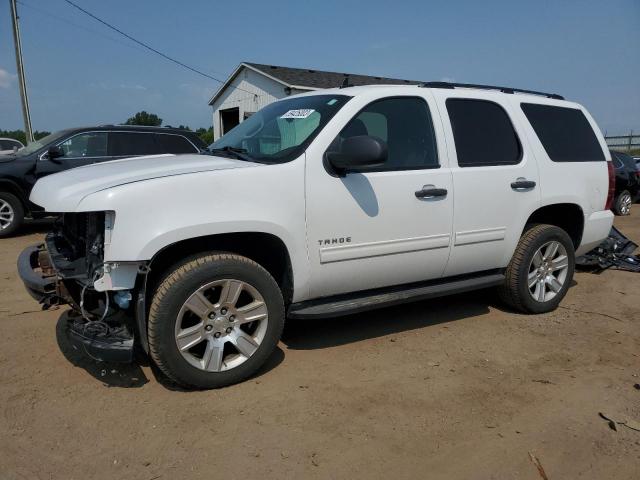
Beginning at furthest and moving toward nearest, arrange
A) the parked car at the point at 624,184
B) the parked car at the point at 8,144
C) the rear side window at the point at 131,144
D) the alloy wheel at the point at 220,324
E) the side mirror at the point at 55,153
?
the parked car at the point at 8,144, the parked car at the point at 624,184, the rear side window at the point at 131,144, the side mirror at the point at 55,153, the alloy wheel at the point at 220,324

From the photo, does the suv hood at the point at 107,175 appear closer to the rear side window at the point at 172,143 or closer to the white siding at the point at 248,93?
the rear side window at the point at 172,143

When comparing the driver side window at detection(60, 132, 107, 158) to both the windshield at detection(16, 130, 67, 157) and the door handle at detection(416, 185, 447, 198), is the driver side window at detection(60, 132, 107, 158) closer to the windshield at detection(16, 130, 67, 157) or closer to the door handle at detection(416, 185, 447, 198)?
the windshield at detection(16, 130, 67, 157)

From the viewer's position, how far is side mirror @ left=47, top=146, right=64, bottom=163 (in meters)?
8.17

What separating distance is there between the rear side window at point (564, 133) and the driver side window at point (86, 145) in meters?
6.85

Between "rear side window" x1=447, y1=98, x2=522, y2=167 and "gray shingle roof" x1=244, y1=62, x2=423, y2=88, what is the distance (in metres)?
15.3

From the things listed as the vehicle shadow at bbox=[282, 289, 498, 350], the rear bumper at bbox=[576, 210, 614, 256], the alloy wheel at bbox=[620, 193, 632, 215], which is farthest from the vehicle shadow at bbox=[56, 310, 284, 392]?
the alloy wheel at bbox=[620, 193, 632, 215]

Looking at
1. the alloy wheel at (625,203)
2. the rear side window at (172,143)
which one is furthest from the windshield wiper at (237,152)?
the alloy wheel at (625,203)

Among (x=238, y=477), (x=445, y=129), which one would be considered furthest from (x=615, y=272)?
(x=238, y=477)

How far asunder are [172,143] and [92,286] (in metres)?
6.43

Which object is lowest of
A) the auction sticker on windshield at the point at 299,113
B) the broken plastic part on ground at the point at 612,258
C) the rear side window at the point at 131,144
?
the broken plastic part on ground at the point at 612,258

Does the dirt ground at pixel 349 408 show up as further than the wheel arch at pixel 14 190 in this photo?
No

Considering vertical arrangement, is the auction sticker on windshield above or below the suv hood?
above

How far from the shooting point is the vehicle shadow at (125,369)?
10.8 ft

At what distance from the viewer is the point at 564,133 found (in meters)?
4.81
